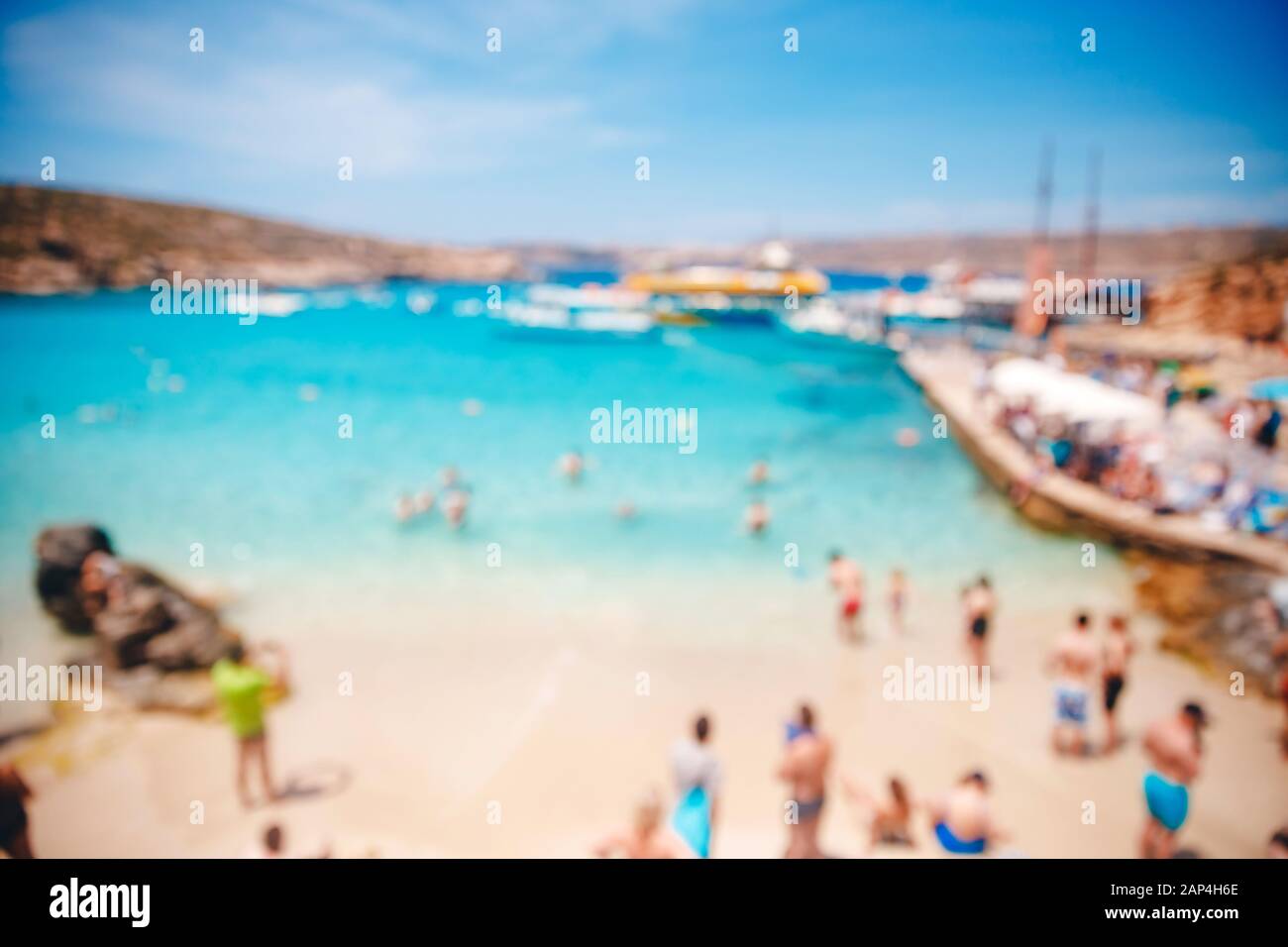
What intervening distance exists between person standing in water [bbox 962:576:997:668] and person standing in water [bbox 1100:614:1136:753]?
1.20 metres

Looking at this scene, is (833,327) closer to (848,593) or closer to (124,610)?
(848,593)

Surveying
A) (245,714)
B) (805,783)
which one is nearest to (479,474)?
(245,714)

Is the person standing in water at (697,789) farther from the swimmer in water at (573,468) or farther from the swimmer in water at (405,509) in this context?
the swimmer in water at (573,468)

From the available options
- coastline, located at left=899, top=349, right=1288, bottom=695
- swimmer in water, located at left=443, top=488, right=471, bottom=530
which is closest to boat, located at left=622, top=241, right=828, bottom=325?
coastline, located at left=899, top=349, right=1288, bottom=695

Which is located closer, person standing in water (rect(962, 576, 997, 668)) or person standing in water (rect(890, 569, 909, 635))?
person standing in water (rect(962, 576, 997, 668))

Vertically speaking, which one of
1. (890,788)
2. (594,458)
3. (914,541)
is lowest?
(890,788)

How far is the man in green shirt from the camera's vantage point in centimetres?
522

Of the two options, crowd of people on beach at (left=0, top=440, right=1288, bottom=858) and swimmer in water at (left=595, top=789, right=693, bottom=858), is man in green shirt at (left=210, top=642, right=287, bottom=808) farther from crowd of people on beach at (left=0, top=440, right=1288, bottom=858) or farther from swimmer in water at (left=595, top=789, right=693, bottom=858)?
swimmer in water at (left=595, top=789, right=693, bottom=858)

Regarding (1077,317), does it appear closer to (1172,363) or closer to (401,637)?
(1172,363)

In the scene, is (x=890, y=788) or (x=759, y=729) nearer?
(x=890, y=788)

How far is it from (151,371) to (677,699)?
3256cm

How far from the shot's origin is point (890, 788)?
476 centimetres

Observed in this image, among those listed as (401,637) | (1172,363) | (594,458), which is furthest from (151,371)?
(1172,363)
